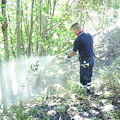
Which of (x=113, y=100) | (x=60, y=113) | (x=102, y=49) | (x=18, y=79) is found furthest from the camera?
(x=102, y=49)

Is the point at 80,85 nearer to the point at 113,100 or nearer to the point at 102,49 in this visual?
the point at 113,100

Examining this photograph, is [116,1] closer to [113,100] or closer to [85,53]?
[85,53]

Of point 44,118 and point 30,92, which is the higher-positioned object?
point 44,118

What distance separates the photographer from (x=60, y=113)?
2.80 meters

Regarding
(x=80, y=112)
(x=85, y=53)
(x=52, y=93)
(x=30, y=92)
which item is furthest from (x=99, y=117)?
(x=30, y=92)

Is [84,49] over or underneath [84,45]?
underneath

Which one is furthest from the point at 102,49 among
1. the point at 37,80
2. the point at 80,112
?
the point at 80,112

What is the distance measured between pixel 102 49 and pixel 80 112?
595 centimetres

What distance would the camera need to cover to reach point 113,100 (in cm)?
312

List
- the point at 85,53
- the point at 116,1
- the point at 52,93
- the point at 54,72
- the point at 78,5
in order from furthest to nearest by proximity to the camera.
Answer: the point at 54,72 < the point at 116,1 < the point at 78,5 < the point at 52,93 < the point at 85,53

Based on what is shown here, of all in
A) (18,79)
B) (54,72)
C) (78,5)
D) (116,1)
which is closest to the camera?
(78,5)

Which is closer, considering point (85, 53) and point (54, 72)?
point (85, 53)

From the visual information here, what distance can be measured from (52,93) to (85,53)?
157 cm

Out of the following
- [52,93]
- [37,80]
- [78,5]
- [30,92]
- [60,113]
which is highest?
[78,5]
